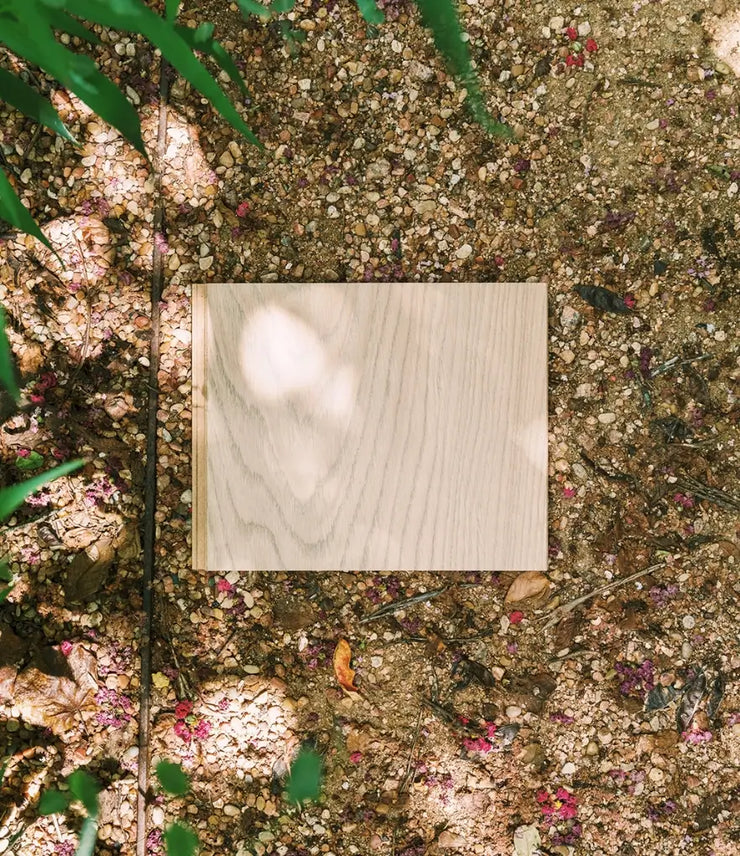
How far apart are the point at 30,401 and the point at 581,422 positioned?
1302mm

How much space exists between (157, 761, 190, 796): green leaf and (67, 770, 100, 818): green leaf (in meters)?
0.16

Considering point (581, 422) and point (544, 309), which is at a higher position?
point (544, 309)

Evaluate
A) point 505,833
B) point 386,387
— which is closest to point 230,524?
point 386,387

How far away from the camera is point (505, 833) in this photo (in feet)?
5.74

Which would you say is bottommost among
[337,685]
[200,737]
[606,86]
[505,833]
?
[505,833]

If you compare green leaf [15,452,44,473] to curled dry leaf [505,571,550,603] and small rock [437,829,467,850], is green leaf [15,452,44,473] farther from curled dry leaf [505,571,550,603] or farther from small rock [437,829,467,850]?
small rock [437,829,467,850]

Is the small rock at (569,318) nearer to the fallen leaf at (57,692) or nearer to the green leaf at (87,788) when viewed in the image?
the fallen leaf at (57,692)

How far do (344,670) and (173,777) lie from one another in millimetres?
479

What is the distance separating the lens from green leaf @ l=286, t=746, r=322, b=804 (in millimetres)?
1720

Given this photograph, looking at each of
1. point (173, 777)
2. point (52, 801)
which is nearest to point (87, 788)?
point (52, 801)

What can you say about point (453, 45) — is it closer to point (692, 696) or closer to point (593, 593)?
point (593, 593)

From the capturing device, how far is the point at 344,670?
68.6 inches

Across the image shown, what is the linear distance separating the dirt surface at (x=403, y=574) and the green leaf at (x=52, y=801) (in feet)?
0.09

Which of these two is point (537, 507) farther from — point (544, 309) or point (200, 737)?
point (200, 737)
